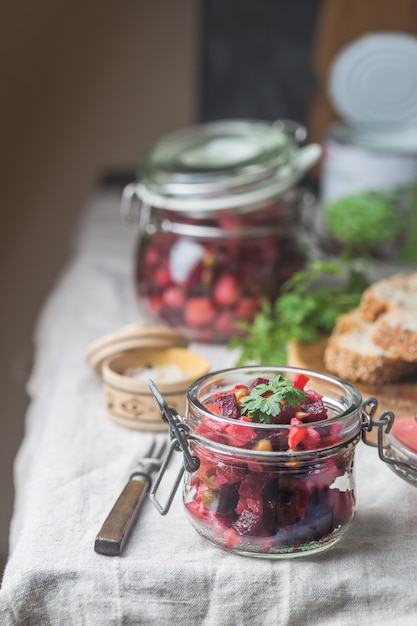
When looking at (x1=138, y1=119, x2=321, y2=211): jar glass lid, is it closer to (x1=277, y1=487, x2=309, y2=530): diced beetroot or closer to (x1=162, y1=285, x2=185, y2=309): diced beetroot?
(x1=162, y1=285, x2=185, y2=309): diced beetroot

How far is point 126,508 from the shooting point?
105 centimetres

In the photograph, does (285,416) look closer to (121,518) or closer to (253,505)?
(253,505)

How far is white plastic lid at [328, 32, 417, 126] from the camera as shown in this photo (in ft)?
6.89

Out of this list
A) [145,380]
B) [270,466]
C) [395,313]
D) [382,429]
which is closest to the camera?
[270,466]

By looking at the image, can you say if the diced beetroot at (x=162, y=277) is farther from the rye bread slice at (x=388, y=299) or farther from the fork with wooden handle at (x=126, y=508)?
the fork with wooden handle at (x=126, y=508)

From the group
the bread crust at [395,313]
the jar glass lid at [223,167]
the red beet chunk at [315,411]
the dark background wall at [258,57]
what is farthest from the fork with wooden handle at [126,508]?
the dark background wall at [258,57]

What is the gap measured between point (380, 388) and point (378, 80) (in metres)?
1.04

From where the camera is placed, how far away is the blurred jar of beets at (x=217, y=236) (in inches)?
63.2

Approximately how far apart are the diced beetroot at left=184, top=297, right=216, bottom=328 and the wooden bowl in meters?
0.18

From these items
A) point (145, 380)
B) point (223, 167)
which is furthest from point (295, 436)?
point (223, 167)

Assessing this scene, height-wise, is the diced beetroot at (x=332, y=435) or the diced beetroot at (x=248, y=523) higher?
the diced beetroot at (x=332, y=435)

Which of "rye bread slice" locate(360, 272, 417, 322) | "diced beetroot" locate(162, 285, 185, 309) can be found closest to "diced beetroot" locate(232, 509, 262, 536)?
"rye bread slice" locate(360, 272, 417, 322)

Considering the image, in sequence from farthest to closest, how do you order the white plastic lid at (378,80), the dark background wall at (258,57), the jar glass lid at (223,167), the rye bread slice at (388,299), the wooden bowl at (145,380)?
1. the dark background wall at (258,57)
2. the white plastic lid at (378,80)
3. the jar glass lid at (223,167)
4. the rye bread slice at (388,299)
5. the wooden bowl at (145,380)

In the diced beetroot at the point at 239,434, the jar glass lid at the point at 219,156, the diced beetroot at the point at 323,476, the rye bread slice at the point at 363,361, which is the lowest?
the rye bread slice at the point at 363,361
